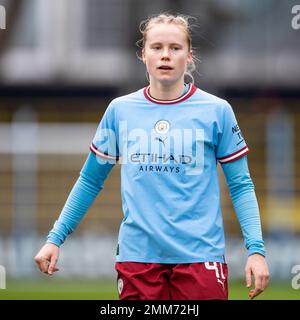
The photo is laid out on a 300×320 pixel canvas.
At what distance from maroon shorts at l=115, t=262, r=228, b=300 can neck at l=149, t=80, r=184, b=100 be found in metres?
0.82

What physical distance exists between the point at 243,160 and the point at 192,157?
0.99ft

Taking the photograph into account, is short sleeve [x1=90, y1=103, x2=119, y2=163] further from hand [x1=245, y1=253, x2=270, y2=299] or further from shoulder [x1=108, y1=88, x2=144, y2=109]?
hand [x1=245, y1=253, x2=270, y2=299]

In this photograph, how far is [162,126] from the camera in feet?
17.6

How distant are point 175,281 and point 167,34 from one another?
3.89ft

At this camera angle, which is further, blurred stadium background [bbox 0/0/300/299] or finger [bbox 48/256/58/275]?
blurred stadium background [bbox 0/0/300/299]

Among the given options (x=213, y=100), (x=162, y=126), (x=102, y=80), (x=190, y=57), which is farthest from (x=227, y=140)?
(x=102, y=80)

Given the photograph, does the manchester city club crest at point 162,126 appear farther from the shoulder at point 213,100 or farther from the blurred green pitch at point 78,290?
the blurred green pitch at point 78,290

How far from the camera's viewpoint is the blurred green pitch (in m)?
13.3

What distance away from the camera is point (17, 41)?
81.8ft

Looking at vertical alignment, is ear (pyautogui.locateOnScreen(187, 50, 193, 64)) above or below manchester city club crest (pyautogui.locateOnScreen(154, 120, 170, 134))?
above

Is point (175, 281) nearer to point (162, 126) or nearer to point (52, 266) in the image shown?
point (52, 266)

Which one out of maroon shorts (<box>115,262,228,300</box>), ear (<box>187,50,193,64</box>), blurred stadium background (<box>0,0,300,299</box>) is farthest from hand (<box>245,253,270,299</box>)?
blurred stadium background (<box>0,0,300,299</box>)

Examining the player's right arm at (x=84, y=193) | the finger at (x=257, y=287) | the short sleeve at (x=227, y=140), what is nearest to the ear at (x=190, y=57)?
the short sleeve at (x=227, y=140)
